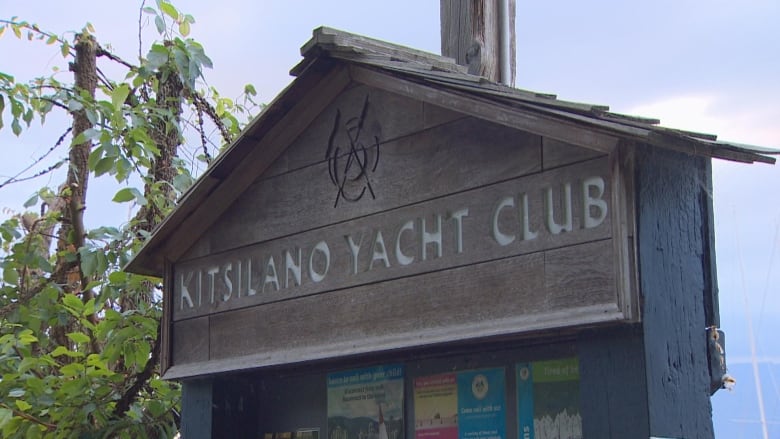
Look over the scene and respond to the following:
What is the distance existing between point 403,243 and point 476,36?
1.05m

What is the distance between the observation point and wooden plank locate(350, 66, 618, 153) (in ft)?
7.56

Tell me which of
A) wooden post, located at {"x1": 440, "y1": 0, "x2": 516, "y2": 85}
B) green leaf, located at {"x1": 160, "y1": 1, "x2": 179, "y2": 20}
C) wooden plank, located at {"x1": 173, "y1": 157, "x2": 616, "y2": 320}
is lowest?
wooden plank, located at {"x1": 173, "y1": 157, "x2": 616, "y2": 320}

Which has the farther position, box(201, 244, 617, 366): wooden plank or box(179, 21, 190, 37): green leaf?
box(179, 21, 190, 37): green leaf

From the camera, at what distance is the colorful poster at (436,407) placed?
9.35 feet

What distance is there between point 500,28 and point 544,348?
1.37 meters

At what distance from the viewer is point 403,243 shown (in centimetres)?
279

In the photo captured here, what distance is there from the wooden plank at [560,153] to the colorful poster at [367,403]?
909 millimetres

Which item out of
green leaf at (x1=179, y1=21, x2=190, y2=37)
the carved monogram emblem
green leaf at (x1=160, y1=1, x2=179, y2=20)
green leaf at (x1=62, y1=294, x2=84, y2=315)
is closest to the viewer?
the carved monogram emblem

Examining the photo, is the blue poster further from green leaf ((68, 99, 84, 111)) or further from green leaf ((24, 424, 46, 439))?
green leaf ((68, 99, 84, 111))

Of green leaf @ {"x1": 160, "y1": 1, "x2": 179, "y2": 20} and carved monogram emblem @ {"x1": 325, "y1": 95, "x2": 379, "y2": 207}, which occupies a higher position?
green leaf @ {"x1": 160, "y1": 1, "x2": 179, "y2": 20}

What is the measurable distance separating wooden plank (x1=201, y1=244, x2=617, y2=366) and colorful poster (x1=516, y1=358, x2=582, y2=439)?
0.87 feet

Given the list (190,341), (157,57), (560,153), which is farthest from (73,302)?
(560,153)

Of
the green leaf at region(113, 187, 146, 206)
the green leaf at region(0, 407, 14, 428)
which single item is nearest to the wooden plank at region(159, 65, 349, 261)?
the green leaf at region(113, 187, 146, 206)

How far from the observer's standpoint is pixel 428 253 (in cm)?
270
